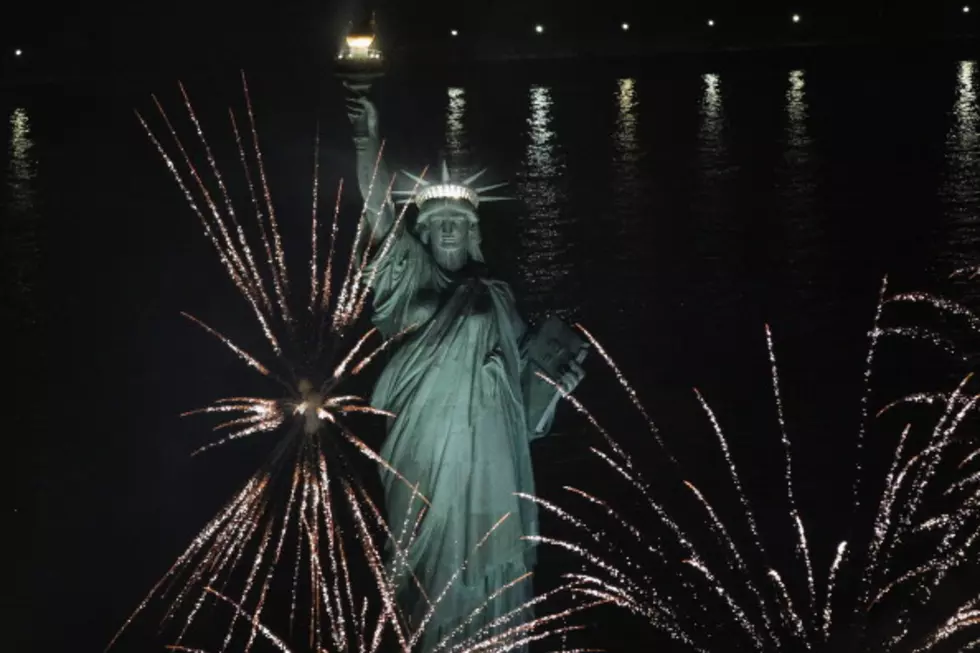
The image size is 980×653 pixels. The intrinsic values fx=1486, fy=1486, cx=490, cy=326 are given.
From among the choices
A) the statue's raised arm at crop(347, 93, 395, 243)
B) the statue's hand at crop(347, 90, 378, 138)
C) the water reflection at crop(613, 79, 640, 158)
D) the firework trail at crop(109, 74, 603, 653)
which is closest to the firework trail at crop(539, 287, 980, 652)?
the firework trail at crop(109, 74, 603, 653)

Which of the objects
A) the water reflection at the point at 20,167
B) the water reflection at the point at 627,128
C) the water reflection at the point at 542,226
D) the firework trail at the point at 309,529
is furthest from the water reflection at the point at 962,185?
the water reflection at the point at 20,167

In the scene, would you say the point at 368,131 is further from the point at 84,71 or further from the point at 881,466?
the point at 84,71

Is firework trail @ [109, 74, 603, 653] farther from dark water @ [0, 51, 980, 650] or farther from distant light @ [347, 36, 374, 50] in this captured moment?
distant light @ [347, 36, 374, 50]

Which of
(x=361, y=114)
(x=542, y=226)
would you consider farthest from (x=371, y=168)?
(x=542, y=226)

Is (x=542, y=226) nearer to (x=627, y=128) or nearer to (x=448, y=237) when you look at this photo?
(x=627, y=128)

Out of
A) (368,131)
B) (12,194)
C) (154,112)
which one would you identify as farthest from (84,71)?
(368,131)

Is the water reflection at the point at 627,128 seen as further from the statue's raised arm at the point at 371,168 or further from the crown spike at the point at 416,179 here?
the statue's raised arm at the point at 371,168
